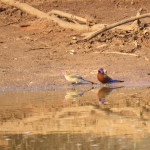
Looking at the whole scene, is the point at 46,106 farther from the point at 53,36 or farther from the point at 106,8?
the point at 106,8

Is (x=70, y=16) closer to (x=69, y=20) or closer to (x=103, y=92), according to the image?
(x=69, y=20)

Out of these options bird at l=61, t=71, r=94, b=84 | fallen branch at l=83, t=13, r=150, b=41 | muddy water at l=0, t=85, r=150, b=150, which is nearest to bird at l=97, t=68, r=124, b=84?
muddy water at l=0, t=85, r=150, b=150

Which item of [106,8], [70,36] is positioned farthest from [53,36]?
[106,8]

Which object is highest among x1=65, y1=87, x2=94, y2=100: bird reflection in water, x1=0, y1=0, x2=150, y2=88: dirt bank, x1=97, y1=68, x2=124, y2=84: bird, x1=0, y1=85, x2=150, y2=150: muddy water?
x1=0, y1=0, x2=150, y2=88: dirt bank

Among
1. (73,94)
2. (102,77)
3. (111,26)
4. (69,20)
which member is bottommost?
(73,94)

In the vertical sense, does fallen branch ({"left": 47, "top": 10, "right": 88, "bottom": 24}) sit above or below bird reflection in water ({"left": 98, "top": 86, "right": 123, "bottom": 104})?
above

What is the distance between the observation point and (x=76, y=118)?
806 cm

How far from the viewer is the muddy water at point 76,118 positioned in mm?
6712

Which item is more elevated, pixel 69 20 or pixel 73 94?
pixel 69 20

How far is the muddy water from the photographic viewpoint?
6712 mm

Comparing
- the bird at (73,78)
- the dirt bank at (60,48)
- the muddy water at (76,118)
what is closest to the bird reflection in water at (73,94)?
the muddy water at (76,118)

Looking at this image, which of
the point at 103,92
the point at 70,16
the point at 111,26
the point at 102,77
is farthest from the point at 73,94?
the point at 70,16

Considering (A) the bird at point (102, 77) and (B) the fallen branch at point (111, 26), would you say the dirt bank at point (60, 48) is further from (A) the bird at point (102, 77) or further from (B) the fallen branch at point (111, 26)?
(A) the bird at point (102, 77)

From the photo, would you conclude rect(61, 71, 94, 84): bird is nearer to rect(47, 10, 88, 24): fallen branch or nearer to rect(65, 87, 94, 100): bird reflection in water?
rect(65, 87, 94, 100): bird reflection in water
